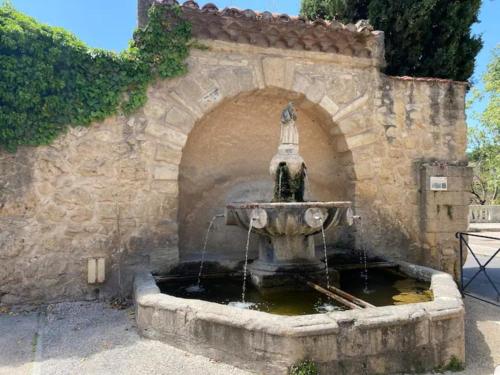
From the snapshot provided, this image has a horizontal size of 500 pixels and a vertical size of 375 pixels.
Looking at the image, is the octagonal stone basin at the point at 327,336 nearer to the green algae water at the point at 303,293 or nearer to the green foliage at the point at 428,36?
the green algae water at the point at 303,293

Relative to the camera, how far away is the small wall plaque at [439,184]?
6.05m

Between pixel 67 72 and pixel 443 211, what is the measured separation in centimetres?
558

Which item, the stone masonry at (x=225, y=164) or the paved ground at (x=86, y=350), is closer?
the paved ground at (x=86, y=350)

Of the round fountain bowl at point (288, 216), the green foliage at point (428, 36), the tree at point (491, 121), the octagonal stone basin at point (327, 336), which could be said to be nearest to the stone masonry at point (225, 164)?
the green foliage at point (428, 36)

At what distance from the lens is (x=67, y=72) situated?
4762 millimetres

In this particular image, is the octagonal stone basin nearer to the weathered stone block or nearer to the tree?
the weathered stone block

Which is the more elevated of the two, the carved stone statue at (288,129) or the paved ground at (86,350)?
the carved stone statue at (288,129)

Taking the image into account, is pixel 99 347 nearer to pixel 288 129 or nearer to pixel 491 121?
pixel 288 129

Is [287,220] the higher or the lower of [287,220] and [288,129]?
the lower

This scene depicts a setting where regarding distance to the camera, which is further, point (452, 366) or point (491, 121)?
point (491, 121)

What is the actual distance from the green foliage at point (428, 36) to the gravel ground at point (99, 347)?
450cm

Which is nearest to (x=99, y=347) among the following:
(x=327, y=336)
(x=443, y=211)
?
(x=327, y=336)

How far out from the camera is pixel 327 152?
21.4 feet

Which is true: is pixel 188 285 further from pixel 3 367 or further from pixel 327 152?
pixel 327 152
